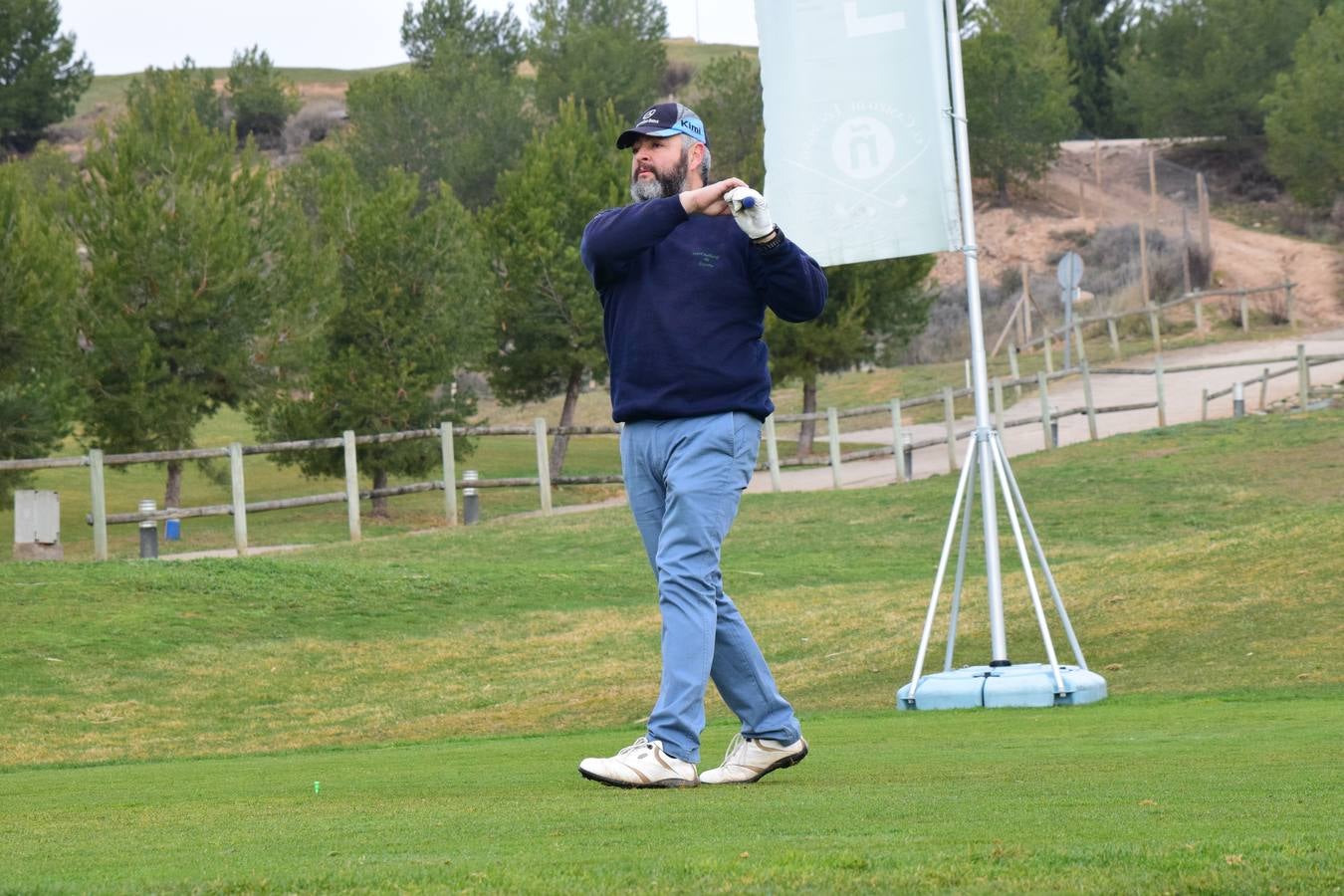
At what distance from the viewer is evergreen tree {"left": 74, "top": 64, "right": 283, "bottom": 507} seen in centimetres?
3155

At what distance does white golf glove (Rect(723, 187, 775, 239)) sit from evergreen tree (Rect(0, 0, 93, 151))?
268ft

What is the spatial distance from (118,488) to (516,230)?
10504mm

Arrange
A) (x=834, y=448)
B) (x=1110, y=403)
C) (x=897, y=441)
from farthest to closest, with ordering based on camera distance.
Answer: (x=1110, y=403) < (x=897, y=441) < (x=834, y=448)

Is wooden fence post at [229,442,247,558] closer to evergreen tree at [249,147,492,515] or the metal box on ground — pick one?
the metal box on ground

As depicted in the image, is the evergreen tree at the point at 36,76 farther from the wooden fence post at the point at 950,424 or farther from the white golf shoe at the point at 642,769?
the white golf shoe at the point at 642,769

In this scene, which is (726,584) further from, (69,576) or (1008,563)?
(69,576)

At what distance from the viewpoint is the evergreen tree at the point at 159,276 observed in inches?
1242

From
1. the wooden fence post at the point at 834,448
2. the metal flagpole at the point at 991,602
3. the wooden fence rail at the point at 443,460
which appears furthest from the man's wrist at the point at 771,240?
the wooden fence post at the point at 834,448

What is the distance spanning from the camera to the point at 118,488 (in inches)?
1587

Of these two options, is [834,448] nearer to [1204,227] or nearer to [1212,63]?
[1204,227]

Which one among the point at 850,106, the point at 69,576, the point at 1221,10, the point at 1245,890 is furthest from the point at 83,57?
the point at 1245,890

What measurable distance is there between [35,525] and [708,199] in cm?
1862

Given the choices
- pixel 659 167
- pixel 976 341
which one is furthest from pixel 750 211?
pixel 976 341

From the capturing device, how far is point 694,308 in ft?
18.1
